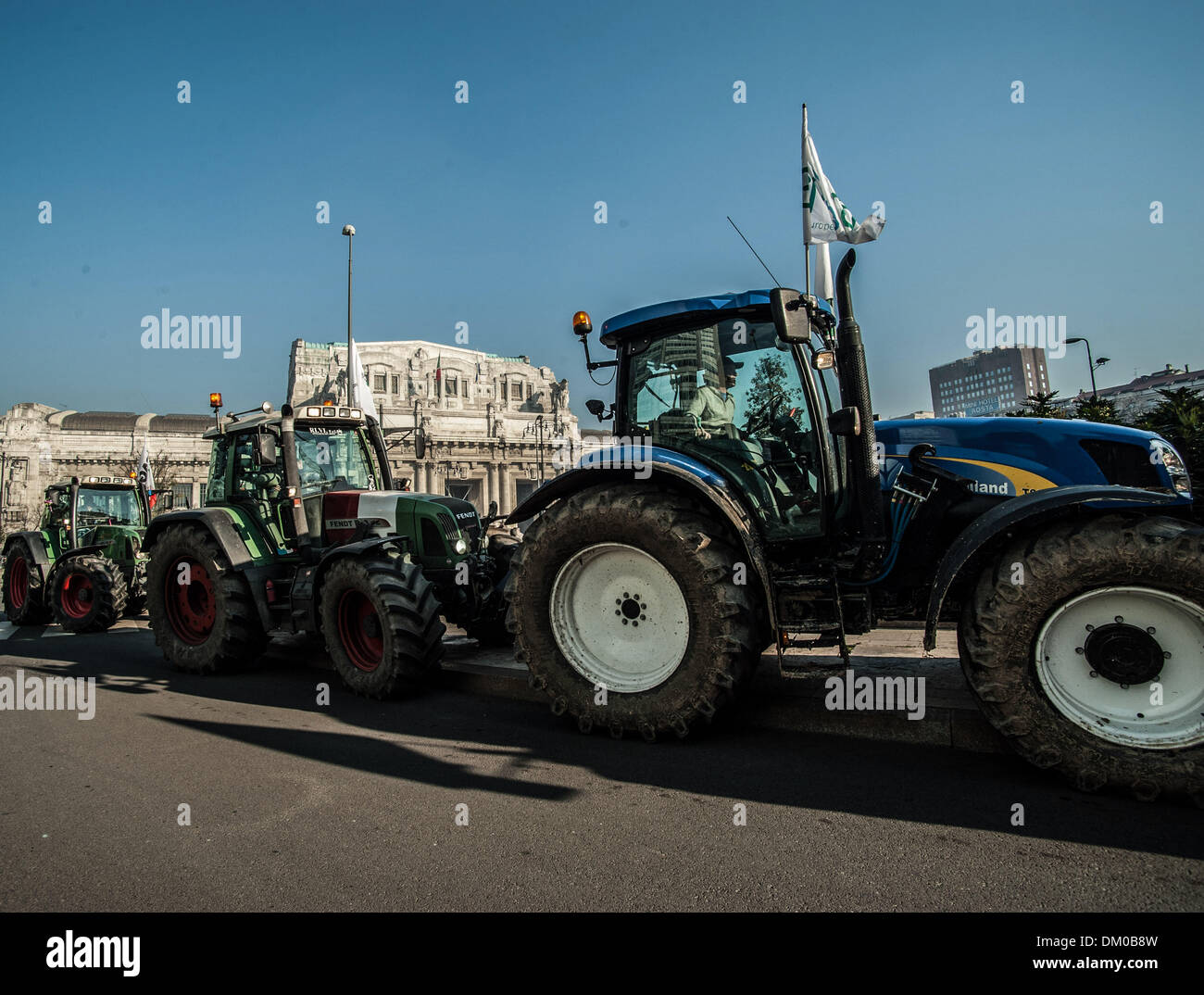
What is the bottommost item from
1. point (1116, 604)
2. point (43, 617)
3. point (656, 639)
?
point (43, 617)

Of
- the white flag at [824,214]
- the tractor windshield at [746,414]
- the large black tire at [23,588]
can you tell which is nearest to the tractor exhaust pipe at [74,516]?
the large black tire at [23,588]

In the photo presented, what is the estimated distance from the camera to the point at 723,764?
4363 millimetres

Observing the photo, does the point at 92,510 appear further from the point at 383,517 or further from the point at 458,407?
the point at 458,407

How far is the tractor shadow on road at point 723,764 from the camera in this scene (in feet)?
11.2

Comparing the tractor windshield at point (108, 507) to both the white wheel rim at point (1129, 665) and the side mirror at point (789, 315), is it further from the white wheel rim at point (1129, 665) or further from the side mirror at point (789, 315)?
the white wheel rim at point (1129, 665)

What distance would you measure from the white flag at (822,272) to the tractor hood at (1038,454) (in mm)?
3810

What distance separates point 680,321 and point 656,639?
2.19m

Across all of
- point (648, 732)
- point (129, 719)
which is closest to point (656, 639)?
point (648, 732)

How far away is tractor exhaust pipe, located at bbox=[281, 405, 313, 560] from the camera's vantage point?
7.93 metres

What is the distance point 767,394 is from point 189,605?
702 cm

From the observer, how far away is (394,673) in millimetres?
6168

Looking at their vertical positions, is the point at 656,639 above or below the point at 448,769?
above
